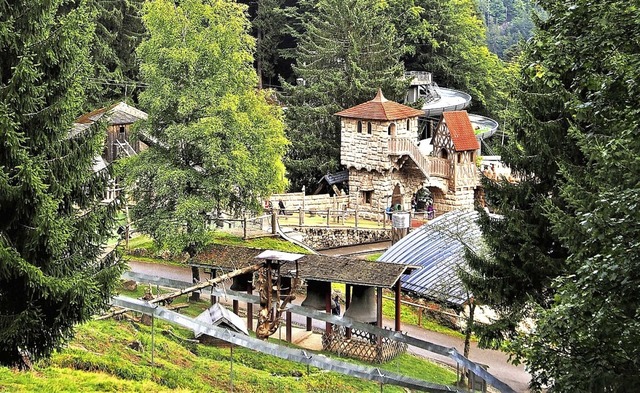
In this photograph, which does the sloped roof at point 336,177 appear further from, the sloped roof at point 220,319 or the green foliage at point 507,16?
the green foliage at point 507,16

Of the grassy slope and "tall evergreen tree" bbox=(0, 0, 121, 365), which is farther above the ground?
"tall evergreen tree" bbox=(0, 0, 121, 365)

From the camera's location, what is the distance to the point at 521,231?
779 inches

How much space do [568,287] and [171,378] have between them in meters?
9.04

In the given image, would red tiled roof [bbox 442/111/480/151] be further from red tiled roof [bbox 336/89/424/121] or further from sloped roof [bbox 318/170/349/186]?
sloped roof [bbox 318/170/349/186]

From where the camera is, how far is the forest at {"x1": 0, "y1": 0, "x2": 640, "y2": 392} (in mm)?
11195

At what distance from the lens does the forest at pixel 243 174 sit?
36.7 feet

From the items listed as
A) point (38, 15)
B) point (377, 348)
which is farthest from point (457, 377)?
point (38, 15)

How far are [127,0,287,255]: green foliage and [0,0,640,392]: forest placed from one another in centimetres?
6

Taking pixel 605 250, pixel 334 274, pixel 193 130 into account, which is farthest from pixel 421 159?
pixel 605 250

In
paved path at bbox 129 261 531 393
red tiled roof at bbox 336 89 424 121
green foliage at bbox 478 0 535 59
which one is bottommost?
paved path at bbox 129 261 531 393

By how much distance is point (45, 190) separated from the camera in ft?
41.2

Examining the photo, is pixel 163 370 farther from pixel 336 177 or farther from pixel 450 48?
pixel 450 48

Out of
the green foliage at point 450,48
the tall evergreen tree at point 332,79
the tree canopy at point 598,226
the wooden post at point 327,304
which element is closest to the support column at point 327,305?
the wooden post at point 327,304

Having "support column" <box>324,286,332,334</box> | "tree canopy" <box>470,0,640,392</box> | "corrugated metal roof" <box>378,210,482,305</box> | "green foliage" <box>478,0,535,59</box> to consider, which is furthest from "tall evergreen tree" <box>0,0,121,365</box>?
"green foliage" <box>478,0,535,59</box>
